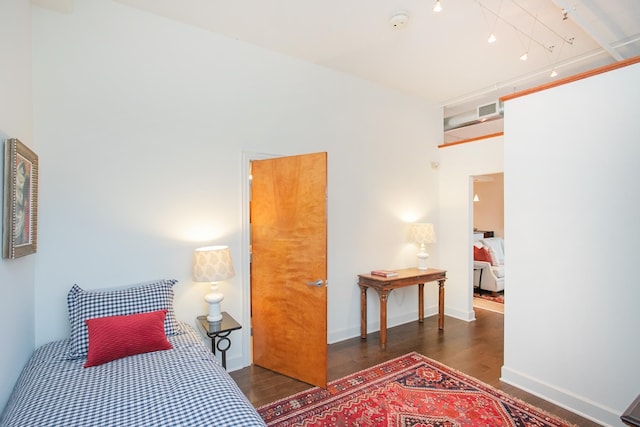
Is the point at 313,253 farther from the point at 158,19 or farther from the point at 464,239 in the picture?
the point at 464,239

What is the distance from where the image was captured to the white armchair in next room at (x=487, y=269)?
5.85 meters

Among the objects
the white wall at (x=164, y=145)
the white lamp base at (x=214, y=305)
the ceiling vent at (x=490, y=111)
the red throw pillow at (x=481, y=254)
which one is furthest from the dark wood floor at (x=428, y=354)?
the ceiling vent at (x=490, y=111)

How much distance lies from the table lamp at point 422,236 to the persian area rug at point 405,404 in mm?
1656

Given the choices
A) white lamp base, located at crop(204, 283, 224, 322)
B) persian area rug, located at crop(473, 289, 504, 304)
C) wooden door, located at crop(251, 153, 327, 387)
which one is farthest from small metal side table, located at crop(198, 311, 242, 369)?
persian area rug, located at crop(473, 289, 504, 304)

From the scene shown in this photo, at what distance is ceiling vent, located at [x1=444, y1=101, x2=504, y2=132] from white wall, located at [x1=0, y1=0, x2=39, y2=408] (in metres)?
4.85

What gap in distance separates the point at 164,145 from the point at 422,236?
3.24 meters

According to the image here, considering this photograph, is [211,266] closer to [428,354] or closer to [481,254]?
[428,354]

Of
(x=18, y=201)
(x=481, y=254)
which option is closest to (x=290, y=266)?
(x=18, y=201)

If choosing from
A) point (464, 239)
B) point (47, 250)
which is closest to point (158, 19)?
point (47, 250)

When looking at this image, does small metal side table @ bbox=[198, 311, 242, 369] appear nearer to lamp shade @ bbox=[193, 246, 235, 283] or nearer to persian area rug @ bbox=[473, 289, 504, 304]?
lamp shade @ bbox=[193, 246, 235, 283]

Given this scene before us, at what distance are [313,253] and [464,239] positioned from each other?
2832mm

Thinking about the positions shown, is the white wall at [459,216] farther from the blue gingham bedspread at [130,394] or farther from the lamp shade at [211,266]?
the blue gingham bedspread at [130,394]

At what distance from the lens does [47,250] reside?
2.36 m

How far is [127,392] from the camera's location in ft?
5.35
